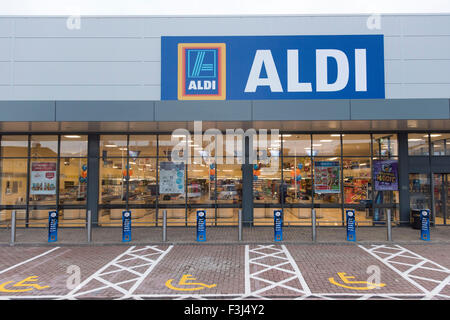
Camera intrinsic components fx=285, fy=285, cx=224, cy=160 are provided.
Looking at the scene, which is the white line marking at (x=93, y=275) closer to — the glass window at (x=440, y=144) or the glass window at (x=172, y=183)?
the glass window at (x=172, y=183)

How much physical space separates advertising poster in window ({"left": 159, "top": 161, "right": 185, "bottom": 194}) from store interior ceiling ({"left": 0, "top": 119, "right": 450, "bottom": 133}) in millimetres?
1580

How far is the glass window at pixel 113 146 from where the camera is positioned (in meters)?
12.8

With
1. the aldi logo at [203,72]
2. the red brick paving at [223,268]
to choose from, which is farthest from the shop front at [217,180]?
the red brick paving at [223,268]

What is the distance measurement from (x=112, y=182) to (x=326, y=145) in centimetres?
974

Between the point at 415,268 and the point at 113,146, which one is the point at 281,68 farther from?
the point at 415,268

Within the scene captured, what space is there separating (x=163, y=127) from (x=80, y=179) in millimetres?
4669

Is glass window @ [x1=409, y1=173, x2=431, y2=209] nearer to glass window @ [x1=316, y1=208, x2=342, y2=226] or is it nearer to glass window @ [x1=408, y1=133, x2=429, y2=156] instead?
glass window @ [x1=408, y1=133, x2=429, y2=156]

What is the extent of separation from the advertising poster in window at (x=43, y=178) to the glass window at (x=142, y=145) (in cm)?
363

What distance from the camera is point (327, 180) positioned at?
12688 millimetres

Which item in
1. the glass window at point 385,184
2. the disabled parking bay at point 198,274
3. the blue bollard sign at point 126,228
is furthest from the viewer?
the glass window at point 385,184

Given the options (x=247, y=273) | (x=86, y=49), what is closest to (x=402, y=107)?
(x=247, y=273)

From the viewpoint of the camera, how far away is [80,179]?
1273cm

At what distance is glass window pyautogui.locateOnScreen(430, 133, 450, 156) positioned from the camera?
41.6 ft
